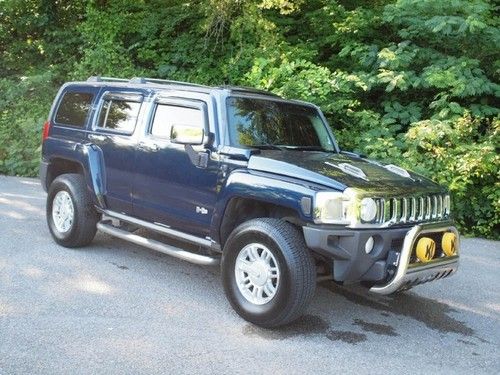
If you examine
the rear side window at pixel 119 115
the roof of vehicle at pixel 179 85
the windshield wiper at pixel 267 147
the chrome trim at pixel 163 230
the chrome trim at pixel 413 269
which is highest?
the roof of vehicle at pixel 179 85

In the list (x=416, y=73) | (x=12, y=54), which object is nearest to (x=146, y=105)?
(x=416, y=73)

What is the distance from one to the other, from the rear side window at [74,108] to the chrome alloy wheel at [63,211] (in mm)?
823

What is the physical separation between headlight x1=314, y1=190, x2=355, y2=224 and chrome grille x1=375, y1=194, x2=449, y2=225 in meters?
0.25

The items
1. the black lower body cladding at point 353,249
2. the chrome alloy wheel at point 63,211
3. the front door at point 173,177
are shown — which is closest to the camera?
the black lower body cladding at point 353,249

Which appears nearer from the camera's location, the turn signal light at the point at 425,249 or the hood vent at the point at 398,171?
the turn signal light at the point at 425,249

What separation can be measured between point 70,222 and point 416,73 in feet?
21.6

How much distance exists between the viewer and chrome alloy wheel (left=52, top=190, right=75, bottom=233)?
250 inches

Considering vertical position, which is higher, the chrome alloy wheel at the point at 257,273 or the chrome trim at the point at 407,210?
the chrome trim at the point at 407,210

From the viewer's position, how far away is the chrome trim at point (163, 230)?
509 centimetres

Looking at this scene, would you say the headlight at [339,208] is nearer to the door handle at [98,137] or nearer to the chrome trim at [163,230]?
the chrome trim at [163,230]

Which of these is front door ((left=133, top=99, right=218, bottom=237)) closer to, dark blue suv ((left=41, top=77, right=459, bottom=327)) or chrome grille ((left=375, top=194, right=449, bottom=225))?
dark blue suv ((left=41, top=77, right=459, bottom=327))

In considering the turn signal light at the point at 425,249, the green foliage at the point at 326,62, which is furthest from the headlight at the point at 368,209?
the green foliage at the point at 326,62

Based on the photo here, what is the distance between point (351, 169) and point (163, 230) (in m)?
1.86

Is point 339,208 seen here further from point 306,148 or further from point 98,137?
point 98,137
